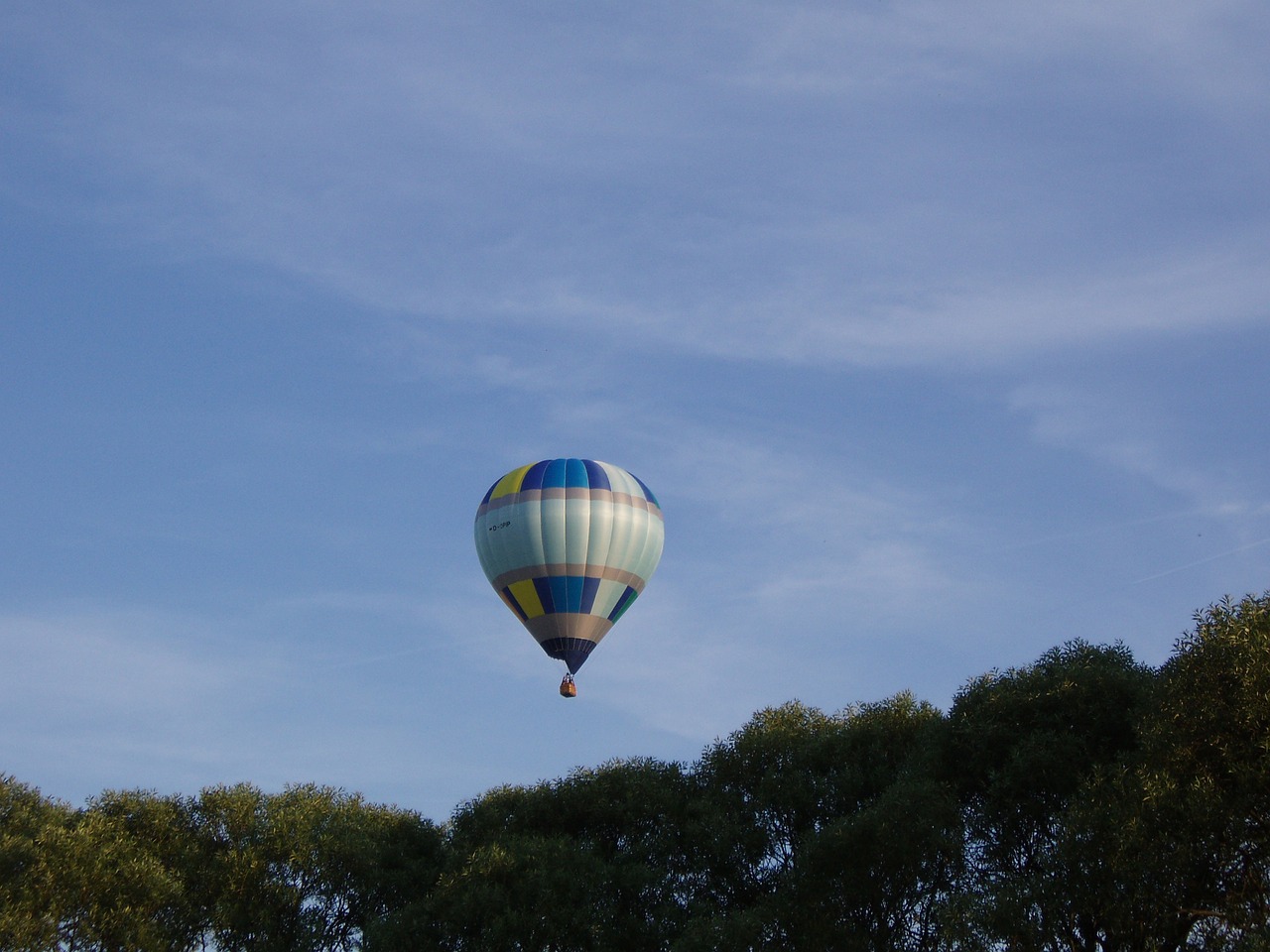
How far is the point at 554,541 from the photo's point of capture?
5422 cm

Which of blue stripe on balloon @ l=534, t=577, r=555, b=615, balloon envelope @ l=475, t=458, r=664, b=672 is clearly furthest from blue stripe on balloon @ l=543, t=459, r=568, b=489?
blue stripe on balloon @ l=534, t=577, r=555, b=615

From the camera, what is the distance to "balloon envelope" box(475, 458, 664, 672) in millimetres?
54344

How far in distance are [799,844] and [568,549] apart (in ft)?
57.4

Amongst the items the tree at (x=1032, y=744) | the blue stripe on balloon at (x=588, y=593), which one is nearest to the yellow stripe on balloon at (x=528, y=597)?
the blue stripe on balloon at (x=588, y=593)

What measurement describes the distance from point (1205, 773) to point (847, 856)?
1020 cm

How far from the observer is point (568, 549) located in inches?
2131

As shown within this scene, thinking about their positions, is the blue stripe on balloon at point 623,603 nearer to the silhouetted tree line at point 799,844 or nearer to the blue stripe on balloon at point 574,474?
the blue stripe on balloon at point 574,474

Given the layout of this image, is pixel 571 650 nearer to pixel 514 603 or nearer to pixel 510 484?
pixel 514 603

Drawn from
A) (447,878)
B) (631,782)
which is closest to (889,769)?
(631,782)

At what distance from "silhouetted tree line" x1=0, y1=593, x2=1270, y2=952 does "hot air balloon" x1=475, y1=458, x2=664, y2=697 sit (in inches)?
395

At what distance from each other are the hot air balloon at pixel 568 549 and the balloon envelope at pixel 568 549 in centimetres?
4

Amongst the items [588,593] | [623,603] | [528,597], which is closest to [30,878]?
[528,597]

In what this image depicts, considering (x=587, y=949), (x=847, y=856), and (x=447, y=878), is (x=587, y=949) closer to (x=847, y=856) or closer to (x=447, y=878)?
(x=447, y=878)

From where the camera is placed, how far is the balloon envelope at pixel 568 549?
54.3 m
